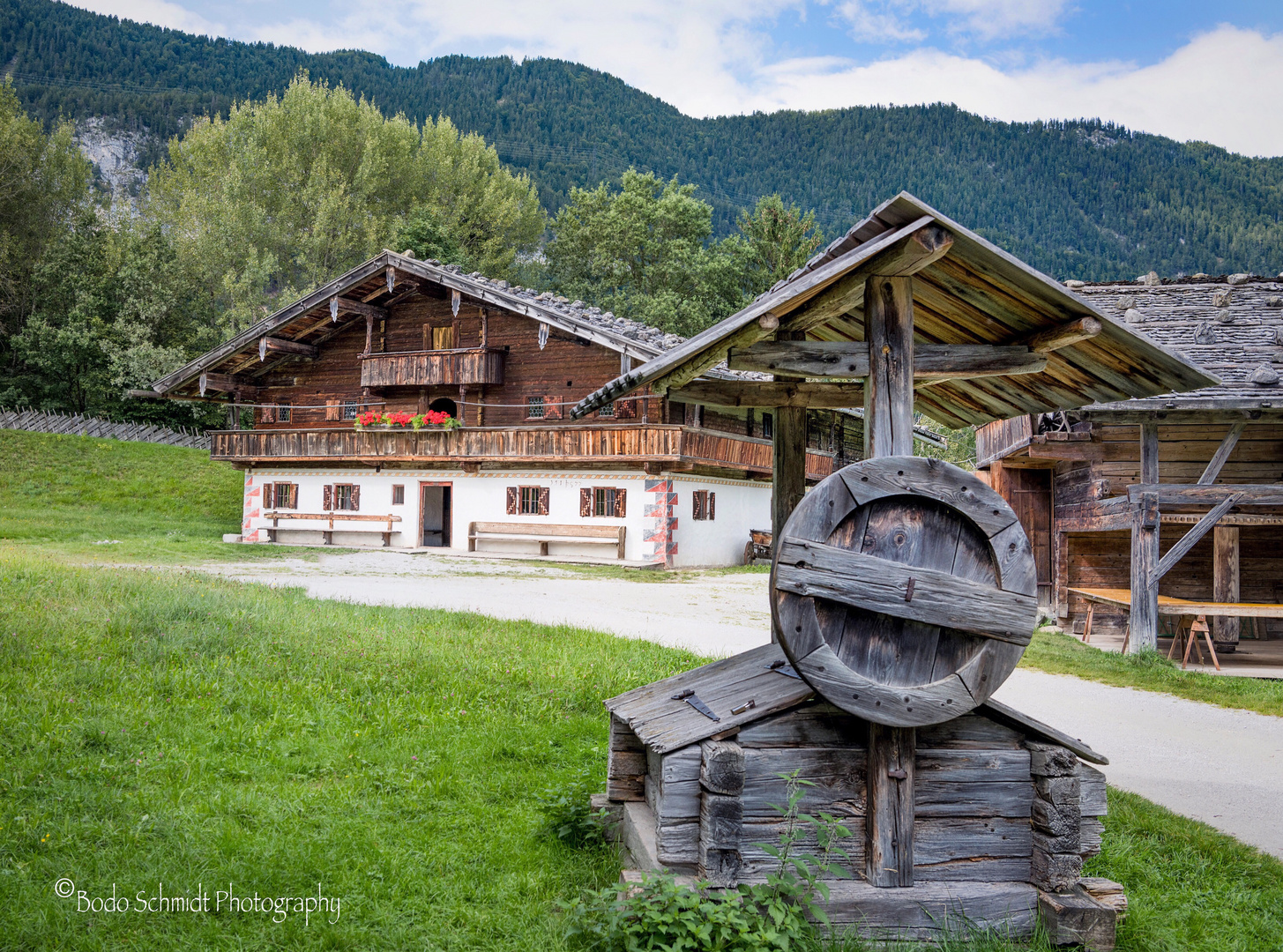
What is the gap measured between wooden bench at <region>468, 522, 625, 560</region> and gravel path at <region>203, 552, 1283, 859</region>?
6.94ft

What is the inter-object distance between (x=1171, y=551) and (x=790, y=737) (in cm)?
989

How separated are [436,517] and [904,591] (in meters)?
30.7

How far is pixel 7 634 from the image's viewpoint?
7.71 m

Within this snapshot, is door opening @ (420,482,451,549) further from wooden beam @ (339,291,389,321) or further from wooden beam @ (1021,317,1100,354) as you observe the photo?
wooden beam @ (1021,317,1100,354)

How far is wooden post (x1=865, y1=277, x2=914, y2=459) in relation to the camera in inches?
161

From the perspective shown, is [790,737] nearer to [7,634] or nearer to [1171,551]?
[7,634]

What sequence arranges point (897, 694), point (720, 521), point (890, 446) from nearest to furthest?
1. point (897, 694)
2. point (890, 446)
3. point (720, 521)

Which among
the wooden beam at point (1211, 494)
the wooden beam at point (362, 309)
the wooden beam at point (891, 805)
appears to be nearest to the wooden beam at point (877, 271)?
the wooden beam at point (891, 805)

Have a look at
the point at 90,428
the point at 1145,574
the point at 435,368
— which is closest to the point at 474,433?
the point at 435,368

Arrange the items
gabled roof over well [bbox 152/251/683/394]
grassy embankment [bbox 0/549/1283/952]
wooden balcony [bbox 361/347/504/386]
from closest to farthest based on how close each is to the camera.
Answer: grassy embankment [bbox 0/549/1283/952] < gabled roof over well [bbox 152/251/683/394] < wooden balcony [bbox 361/347/504/386]

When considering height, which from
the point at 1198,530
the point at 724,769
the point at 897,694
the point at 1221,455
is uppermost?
the point at 1221,455

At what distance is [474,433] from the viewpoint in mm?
26094

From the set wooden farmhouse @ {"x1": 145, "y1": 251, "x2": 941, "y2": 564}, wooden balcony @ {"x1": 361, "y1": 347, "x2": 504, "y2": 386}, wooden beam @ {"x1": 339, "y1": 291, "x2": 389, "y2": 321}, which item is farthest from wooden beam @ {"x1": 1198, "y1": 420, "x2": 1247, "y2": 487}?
wooden beam @ {"x1": 339, "y1": 291, "x2": 389, "y2": 321}

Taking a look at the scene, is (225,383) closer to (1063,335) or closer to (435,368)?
(435,368)
